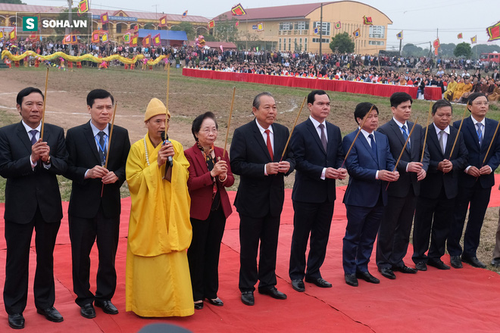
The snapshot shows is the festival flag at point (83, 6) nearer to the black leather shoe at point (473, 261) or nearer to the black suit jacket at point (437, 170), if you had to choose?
the black suit jacket at point (437, 170)

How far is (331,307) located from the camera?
5383 millimetres

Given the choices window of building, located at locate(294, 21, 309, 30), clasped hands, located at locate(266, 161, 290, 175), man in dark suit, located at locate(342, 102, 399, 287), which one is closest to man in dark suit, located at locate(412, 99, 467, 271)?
man in dark suit, located at locate(342, 102, 399, 287)

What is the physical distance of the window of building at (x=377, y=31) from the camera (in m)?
82.8

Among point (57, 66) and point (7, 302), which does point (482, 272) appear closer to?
point (7, 302)

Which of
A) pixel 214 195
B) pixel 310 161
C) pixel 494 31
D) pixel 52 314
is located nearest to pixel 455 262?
pixel 310 161

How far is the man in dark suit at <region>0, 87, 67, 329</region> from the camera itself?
15.2ft

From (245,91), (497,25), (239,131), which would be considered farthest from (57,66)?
(239,131)

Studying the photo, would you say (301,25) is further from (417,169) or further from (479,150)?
(417,169)

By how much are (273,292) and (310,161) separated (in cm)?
133

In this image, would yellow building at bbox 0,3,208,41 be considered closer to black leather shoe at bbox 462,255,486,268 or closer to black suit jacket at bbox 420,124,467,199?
black suit jacket at bbox 420,124,467,199

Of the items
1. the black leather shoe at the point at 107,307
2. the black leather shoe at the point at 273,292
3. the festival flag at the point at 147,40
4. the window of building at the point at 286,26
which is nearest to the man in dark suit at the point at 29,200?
the black leather shoe at the point at 107,307

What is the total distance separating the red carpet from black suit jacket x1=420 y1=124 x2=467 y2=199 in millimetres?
903

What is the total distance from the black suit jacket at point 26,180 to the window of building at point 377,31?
81980 millimetres

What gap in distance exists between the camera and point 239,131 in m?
5.46
